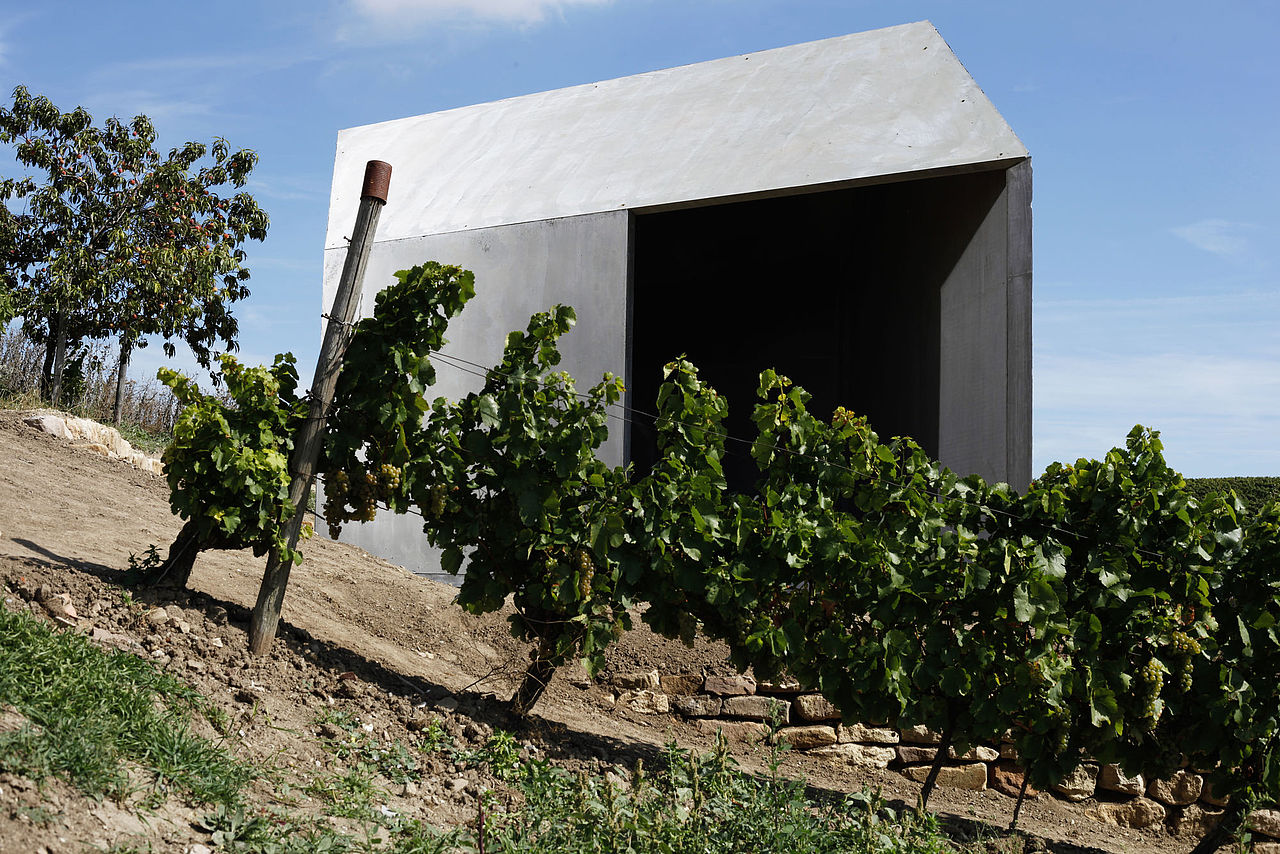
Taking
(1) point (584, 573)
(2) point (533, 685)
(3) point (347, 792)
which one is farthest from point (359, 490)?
(3) point (347, 792)

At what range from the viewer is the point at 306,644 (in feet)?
15.1

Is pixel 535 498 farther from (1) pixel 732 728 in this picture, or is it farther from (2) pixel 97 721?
(1) pixel 732 728

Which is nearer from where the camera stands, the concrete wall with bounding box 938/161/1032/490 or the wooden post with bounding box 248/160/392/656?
the wooden post with bounding box 248/160/392/656

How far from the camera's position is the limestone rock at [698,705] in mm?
5965

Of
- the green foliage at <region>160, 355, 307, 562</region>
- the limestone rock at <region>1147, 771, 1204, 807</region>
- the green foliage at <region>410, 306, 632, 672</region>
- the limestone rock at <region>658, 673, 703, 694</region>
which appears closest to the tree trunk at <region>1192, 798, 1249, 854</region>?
the limestone rock at <region>1147, 771, 1204, 807</region>

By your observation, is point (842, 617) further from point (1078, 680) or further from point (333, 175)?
point (333, 175)

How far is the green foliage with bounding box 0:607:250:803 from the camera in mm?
2697

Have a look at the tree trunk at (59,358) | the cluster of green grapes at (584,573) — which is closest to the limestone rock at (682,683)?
the cluster of green grapes at (584,573)

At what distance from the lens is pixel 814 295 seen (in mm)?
15383

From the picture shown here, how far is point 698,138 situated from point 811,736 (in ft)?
15.9

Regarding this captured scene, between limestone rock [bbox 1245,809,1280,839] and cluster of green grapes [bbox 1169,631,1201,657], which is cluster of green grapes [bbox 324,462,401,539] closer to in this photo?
cluster of green grapes [bbox 1169,631,1201,657]

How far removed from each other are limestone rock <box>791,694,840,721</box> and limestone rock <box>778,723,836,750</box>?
0.06m

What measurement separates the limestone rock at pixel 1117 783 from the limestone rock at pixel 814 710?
166 centimetres

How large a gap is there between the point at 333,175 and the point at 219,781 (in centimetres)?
751
